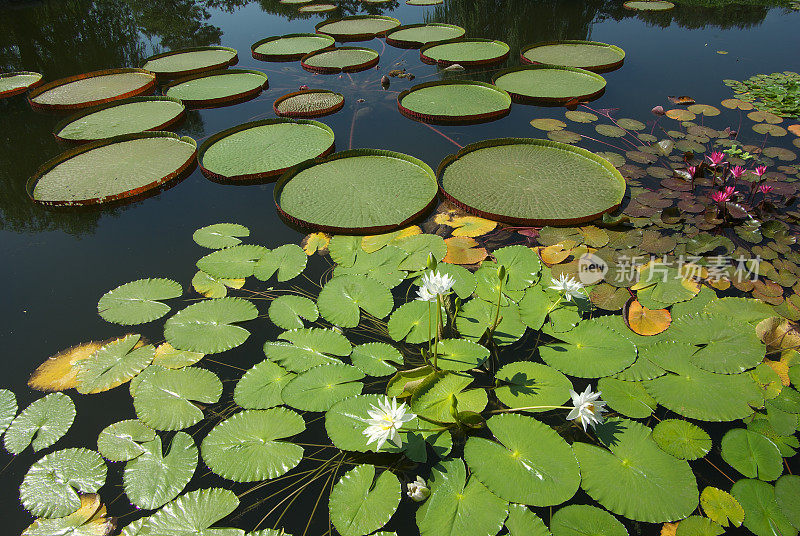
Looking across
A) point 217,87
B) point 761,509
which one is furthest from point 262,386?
point 217,87

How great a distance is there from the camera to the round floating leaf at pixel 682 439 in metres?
1.62

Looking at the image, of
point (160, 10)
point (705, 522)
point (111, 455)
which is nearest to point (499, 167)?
point (705, 522)

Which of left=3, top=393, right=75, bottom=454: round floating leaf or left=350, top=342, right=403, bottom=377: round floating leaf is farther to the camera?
left=350, top=342, right=403, bottom=377: round floating leaf

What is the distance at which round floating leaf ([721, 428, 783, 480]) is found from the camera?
5.10ft

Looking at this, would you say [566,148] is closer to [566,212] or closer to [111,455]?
[566,212]

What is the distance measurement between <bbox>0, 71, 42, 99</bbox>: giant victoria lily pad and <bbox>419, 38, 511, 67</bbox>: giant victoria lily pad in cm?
468

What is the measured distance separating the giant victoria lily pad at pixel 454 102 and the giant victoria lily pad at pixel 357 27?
248cm

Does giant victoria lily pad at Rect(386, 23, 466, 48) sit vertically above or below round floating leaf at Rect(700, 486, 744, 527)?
above

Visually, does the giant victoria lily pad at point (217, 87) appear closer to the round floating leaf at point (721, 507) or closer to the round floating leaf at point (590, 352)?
the round floating leaf at point (590, 352)

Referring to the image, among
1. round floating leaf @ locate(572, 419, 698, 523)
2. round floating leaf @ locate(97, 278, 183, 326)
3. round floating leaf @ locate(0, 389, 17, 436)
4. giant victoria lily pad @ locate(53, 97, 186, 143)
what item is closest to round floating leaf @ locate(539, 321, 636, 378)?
round floating leaf @ locate(572, 419, 698, 523)

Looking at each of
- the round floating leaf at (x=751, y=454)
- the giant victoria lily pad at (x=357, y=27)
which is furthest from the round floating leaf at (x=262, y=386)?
the giant victoria lily pad at (x=357, y=27)

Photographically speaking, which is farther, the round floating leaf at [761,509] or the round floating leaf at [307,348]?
the round floating leaf at [307,348]

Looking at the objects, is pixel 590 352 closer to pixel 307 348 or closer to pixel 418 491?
pixel 418 491

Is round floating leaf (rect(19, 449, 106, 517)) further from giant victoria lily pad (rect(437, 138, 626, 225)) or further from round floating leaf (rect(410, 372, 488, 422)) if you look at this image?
giant victoria lily pad (rect(437, 138, 626, 225))
